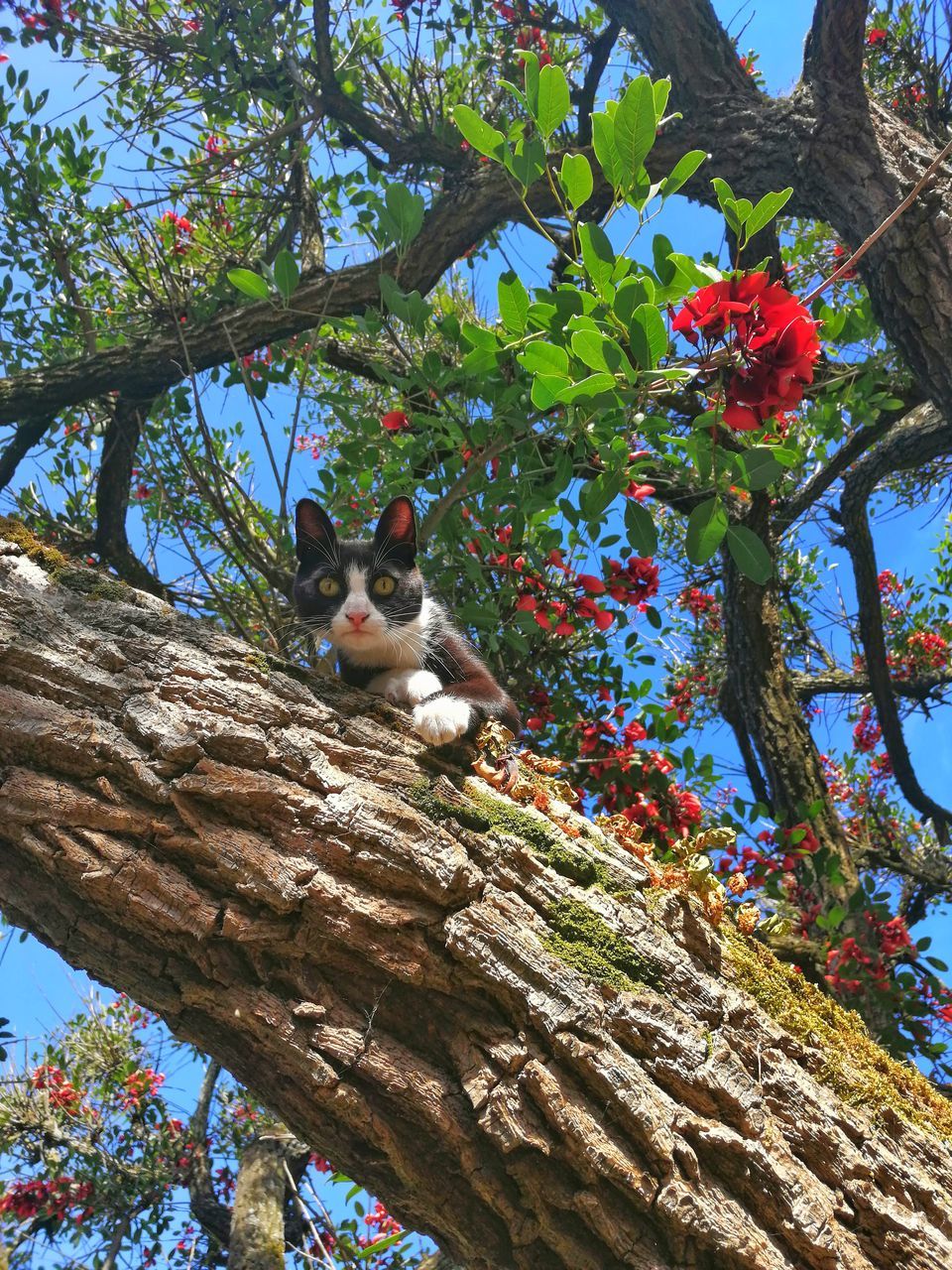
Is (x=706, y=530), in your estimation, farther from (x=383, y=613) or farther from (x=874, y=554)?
(x=874, y=554)

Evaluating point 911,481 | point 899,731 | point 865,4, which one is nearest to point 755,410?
point 865,4

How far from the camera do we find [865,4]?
3.82 metres

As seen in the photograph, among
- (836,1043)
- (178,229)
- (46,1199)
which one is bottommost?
Result: (836,1043)

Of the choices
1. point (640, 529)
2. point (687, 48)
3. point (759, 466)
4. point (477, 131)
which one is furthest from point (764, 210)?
point (687, 48)

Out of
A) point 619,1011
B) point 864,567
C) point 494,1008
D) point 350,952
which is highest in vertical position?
point 864,567

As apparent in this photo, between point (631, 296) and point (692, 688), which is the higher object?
point (692, 688)

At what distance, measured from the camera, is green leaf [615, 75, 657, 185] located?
5.43 feet

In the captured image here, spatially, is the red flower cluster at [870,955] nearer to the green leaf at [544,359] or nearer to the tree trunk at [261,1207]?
the green leaf at [544,359]

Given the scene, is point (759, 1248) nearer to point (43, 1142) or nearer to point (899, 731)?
point (899, 731)

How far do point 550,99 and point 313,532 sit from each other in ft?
4.64

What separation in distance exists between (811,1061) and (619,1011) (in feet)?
1.63

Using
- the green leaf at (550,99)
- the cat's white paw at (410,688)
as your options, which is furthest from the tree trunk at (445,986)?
the green leaf at (550,99)

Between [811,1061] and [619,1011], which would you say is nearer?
[619,1011]

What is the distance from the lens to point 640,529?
2088 mm
